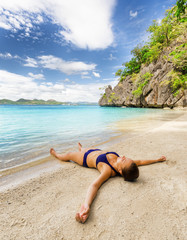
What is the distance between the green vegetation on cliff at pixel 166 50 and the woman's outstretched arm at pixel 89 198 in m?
15.9

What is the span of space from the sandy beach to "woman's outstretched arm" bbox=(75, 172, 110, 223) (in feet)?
0.25

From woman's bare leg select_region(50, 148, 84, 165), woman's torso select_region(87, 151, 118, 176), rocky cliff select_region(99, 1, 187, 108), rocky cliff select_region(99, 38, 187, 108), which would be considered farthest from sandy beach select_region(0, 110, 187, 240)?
rocky cliff select_region(99, 38, 187, 108)

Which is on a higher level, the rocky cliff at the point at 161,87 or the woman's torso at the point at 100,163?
the rocky cliff at the point at 161,87

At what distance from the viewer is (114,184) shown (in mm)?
2402

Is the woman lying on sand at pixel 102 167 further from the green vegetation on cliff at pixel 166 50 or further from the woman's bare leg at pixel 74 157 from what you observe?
the green vegetation on cliff at pixel 166 50

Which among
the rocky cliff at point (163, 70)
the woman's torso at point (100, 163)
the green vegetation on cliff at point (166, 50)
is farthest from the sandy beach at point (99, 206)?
the rocky cliff at point (163, 70)

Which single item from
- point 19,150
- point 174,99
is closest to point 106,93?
point 174,99

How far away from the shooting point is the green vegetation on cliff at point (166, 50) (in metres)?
23.5

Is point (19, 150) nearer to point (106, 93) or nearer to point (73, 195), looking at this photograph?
point (73, 195)

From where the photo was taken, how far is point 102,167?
9.21ft

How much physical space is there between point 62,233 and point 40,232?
0.28 meters

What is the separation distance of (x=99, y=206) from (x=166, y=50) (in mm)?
46465

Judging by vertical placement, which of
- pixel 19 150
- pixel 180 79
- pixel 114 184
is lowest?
pixel 19 150

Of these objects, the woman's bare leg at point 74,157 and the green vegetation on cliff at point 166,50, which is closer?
the woman's bare leg at point 74,157
